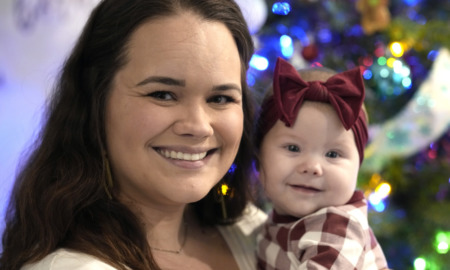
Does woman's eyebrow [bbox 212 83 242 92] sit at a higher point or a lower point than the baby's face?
higher

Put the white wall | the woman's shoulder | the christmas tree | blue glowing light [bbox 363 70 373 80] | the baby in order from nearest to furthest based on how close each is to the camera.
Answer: the woman's shoulder → the baby → the white wall → the christmas tree → blue glowing light [bbox 363 70 373 80]

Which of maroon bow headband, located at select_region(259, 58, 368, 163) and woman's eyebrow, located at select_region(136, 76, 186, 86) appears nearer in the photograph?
woman's eyebrow, located at select_region(136, 76, 186, 86)

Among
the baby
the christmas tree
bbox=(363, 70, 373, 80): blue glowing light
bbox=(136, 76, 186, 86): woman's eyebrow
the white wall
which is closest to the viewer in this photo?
bbox=(136, 76, 186, 86): woman's eyebrow

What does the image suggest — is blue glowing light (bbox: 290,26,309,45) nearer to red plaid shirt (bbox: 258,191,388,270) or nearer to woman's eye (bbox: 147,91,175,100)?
red plaid shirt (bbox: 258,191,388,270)

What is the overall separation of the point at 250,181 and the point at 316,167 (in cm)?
39

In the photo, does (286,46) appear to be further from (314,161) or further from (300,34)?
(314,161)

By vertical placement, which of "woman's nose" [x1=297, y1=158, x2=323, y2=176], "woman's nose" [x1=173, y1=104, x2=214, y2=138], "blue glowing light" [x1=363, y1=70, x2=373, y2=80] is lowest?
"woman's nose" [x1=297, y1=158, x2=323, y2=176]

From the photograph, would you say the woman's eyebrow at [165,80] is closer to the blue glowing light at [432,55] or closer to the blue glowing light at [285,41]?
the blue glowing light at [285,41]

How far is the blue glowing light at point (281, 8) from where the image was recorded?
2730 millimetres

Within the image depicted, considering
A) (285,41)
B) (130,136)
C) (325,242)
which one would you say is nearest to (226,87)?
(130,136)

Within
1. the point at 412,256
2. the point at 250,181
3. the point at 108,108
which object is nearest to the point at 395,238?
the point at 412,256

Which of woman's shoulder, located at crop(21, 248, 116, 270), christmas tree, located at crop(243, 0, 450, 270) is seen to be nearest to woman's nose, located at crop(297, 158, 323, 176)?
woman's shoulder, located at crop(21, 248, 116, 270)

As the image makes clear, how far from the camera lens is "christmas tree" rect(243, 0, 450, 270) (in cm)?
257

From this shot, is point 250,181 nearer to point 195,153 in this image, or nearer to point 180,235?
point 180,235
